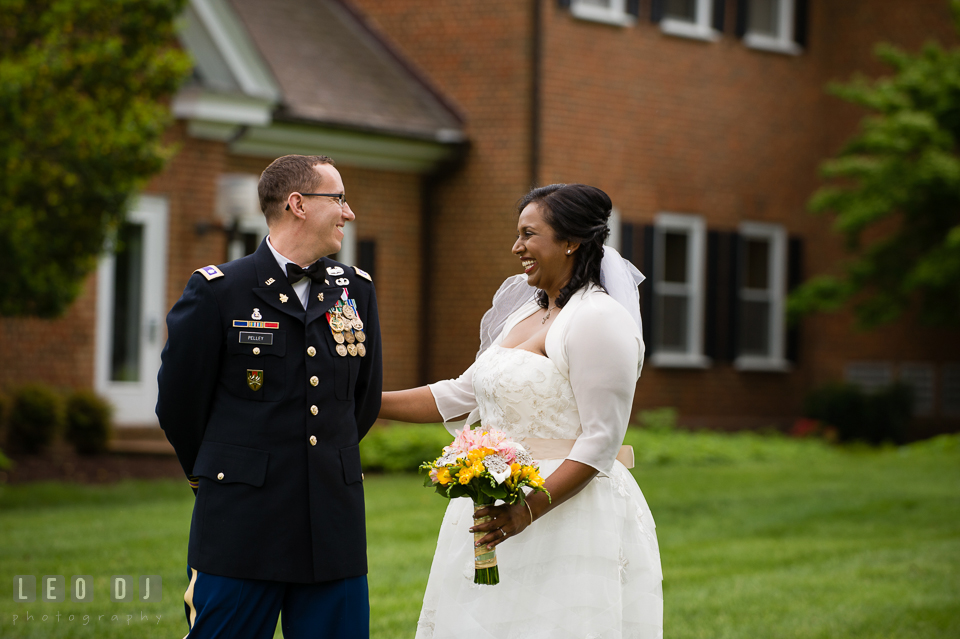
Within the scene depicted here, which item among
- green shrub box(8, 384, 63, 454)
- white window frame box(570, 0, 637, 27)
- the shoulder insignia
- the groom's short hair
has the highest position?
white window frame box(570, 0, 637, 27)

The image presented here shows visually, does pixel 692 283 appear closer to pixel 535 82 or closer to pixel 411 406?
pixel 535 82

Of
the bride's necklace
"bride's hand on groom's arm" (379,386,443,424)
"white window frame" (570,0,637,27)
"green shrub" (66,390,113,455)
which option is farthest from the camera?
"white window frame" (570,0,637,27)

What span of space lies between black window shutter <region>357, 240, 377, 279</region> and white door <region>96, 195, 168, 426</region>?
2.80m

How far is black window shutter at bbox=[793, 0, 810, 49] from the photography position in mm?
17938

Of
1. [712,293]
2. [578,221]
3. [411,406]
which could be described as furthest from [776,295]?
[578,221]

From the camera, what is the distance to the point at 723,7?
668 inches

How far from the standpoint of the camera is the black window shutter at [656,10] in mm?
16297

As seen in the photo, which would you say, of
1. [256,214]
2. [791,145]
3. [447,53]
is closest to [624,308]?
[256,214]

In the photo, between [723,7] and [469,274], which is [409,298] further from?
[723,7]

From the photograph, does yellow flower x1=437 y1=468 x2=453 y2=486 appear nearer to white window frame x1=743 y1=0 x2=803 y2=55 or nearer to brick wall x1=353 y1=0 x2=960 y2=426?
brick wall x1=353 y1=0 x2=960 y2=426

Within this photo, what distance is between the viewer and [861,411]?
17500 mm

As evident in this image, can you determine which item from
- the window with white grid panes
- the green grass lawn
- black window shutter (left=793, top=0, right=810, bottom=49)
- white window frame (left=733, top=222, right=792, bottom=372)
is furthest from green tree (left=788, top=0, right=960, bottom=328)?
the green grass lawn

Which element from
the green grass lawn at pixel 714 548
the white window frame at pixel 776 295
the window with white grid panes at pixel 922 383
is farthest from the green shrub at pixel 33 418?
the window with white grid panes at pixel 922 383

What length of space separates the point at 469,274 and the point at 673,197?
3.27 m
